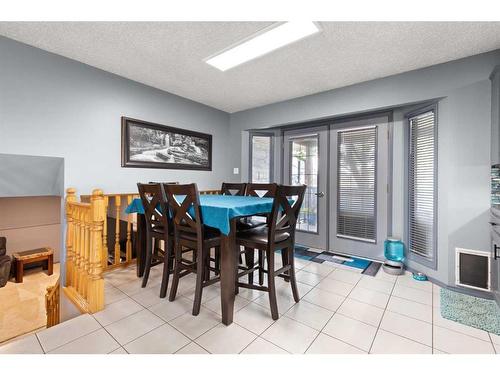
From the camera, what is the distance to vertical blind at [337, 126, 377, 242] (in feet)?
10.9

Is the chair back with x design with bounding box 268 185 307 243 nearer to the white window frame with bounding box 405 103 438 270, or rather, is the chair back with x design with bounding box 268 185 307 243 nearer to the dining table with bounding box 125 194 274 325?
the dining table with bounding box 125 194 274 325

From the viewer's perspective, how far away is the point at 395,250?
2990 millimetres

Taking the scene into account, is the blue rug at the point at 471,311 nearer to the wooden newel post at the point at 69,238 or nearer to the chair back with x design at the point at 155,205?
the chair back with x design at the point at 155,205

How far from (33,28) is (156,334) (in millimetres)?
2892

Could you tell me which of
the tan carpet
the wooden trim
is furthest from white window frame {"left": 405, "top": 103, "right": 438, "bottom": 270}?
the tan carpet

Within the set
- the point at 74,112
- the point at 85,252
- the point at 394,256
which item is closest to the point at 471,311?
the point at 394,256

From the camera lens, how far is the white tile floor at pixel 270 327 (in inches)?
59.5

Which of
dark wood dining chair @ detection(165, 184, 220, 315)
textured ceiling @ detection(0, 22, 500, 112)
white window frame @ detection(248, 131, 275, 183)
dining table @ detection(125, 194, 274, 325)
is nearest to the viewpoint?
dining table @ detection(125, 194, 274, 325)

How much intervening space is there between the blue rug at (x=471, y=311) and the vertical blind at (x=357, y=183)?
116cm

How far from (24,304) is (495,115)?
6.09m

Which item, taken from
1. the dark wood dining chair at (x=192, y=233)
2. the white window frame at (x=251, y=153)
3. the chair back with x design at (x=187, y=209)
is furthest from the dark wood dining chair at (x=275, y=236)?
the white window frame at (x=251, y=153)

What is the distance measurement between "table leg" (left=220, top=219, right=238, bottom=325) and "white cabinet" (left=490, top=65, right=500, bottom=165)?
2.58m

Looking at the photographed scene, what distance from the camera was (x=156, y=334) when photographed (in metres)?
1.64

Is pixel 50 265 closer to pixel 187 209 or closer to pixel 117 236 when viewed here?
pixel 117 236
